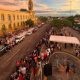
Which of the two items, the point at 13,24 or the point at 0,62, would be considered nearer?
the point at 0,62

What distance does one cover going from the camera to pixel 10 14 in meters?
68.4

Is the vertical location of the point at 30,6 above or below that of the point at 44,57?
above

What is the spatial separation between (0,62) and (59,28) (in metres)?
34.1

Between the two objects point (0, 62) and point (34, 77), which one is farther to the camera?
point (0, 62)

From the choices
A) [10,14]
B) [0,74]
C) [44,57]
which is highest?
[10,14]

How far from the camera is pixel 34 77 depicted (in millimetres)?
15258

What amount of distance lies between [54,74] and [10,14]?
54351 millimetres

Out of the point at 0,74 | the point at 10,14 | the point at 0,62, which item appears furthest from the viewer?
the point at 10,14

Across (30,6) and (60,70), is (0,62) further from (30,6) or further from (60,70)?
(30,6)

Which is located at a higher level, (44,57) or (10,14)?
(10,14)

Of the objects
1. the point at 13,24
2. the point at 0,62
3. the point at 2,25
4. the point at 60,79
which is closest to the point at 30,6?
the point at 13,24

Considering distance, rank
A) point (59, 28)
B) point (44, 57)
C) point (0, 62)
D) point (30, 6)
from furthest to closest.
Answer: point (30, 6) → point (59, 28) → point (0, 62) → point (44, 57)

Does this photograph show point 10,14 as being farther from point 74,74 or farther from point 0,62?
point 74,74

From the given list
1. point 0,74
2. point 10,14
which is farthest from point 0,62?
point 10,14
